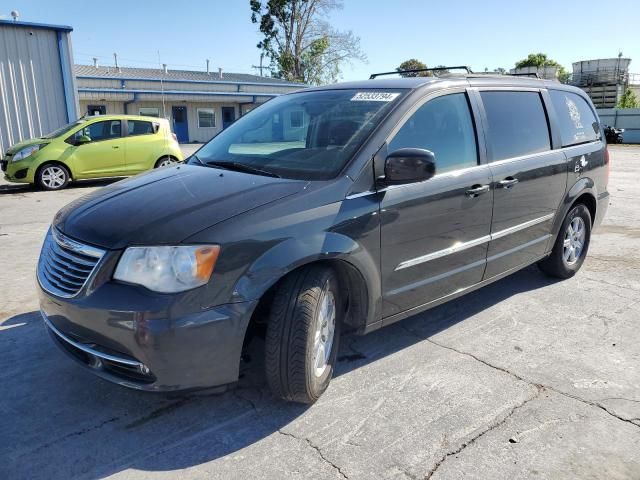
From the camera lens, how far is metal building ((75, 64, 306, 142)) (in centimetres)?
2786

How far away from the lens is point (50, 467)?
240cm

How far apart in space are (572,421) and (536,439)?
0.97 feet

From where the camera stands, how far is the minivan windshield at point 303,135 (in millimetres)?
3100

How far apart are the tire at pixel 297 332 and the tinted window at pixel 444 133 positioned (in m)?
1.00

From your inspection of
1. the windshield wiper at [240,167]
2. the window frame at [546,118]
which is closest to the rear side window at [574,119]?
the window frame at [546,118]

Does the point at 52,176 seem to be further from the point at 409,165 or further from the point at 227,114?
the point at 227,114

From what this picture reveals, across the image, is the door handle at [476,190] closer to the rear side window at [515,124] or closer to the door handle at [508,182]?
the door handle at [508,182]

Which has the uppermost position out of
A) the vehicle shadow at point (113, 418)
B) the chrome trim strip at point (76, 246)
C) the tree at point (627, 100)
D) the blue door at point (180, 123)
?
the tree at point (627, 100)

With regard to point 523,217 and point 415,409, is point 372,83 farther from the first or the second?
point 415,409

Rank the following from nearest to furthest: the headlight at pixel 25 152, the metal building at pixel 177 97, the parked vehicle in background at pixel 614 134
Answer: the headlight at pixel 25 152 < the metal building at pixel 177 97 < the parked vehicle in background at pixel 614 134

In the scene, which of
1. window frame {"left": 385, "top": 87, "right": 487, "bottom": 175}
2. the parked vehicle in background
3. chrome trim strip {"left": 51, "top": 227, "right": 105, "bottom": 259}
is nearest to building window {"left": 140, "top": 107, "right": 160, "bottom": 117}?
the parked vehicle in background

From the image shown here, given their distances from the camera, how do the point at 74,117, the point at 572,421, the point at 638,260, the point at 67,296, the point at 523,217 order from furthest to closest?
the point at 74,117 → the point at 638,260 → the point at 523,217 → the point at 572,421 → the point at 67,296

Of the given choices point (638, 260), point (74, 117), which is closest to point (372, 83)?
point (638, 260)

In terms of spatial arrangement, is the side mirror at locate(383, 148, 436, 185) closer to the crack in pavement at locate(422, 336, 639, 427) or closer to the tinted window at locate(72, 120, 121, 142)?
the crack in pavement at locate(422, 336, 639, 427)
